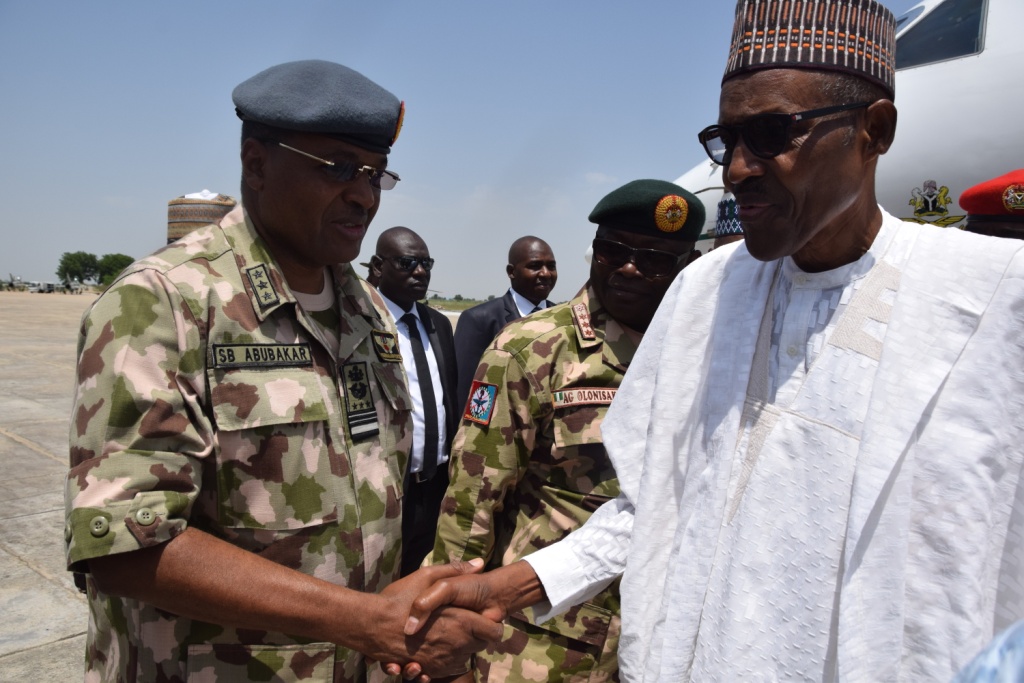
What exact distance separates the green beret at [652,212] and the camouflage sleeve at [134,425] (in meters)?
1.52

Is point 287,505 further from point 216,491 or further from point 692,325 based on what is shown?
point 692,325

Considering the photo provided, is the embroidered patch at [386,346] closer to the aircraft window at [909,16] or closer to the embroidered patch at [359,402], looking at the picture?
the embroidered patch at [359,402]

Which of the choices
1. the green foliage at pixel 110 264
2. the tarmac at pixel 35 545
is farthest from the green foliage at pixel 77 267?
the tarmac at pixel 35 545

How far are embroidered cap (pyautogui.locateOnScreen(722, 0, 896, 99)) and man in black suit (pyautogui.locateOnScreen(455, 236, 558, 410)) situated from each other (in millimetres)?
3110

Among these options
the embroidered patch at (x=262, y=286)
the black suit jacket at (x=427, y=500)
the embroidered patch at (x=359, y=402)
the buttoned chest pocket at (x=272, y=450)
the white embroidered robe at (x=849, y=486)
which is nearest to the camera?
the white embroidered robe at (x=849, y=486)

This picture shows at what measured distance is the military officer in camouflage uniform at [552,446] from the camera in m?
2.21

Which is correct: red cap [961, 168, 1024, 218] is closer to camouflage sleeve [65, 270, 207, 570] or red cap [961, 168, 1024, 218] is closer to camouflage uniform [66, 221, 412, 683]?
camouflage uniform [66, 221, 412, 683]


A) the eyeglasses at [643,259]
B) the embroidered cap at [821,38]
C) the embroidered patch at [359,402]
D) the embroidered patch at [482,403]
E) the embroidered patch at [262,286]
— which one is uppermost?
the embroidered cap at [821,38]

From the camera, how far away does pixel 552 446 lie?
2.30 meters

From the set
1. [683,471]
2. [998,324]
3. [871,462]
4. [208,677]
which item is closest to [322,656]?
[208,677]

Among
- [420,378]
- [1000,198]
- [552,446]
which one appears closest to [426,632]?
[552,446]

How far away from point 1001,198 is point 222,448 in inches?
126

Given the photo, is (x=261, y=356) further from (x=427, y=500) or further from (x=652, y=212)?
(x=427, y=500)

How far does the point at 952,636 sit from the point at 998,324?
0.50 metres
